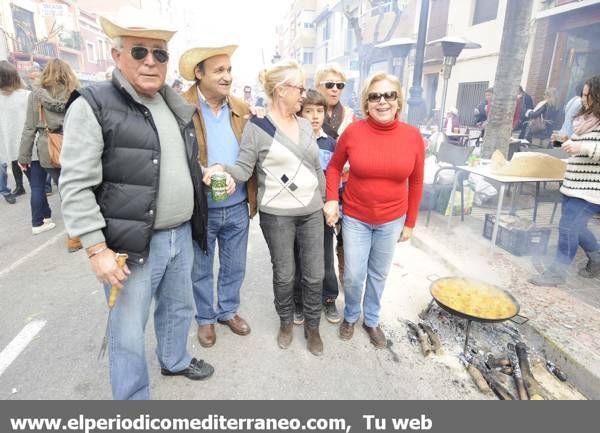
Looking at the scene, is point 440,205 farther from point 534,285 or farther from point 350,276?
point 350,276

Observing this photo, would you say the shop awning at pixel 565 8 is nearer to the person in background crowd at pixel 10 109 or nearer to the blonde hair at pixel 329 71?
the blonde hair at pixel 329 71

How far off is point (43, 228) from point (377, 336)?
5.05m

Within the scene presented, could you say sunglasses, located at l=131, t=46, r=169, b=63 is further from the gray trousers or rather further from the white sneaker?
the white sneaker

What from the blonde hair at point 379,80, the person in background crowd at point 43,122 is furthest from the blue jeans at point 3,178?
the blonde hair at point 379,80

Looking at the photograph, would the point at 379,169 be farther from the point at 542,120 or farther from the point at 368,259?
the point at 542,120

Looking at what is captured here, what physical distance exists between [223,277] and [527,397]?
2339mm

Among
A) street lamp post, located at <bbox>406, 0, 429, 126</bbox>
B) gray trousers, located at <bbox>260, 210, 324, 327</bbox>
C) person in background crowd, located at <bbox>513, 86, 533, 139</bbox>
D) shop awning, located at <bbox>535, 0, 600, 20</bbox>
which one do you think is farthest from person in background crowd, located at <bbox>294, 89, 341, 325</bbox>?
shop awning, located at <bbox>535, 0, 600, 20</bbox>

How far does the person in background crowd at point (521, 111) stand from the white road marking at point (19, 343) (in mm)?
10472

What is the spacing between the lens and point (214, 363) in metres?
2.83

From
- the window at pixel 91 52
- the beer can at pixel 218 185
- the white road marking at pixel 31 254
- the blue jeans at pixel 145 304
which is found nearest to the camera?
the blue jeans at pixel 145 304

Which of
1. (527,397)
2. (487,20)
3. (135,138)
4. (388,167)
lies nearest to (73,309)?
(135,138)

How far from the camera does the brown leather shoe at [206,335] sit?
9.93 ft

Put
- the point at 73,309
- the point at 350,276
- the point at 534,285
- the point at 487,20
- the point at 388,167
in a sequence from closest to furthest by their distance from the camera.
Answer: the point at 388,167, the point at 350,276, the point at 73,309, the point at 534,285, the point at 487,20
